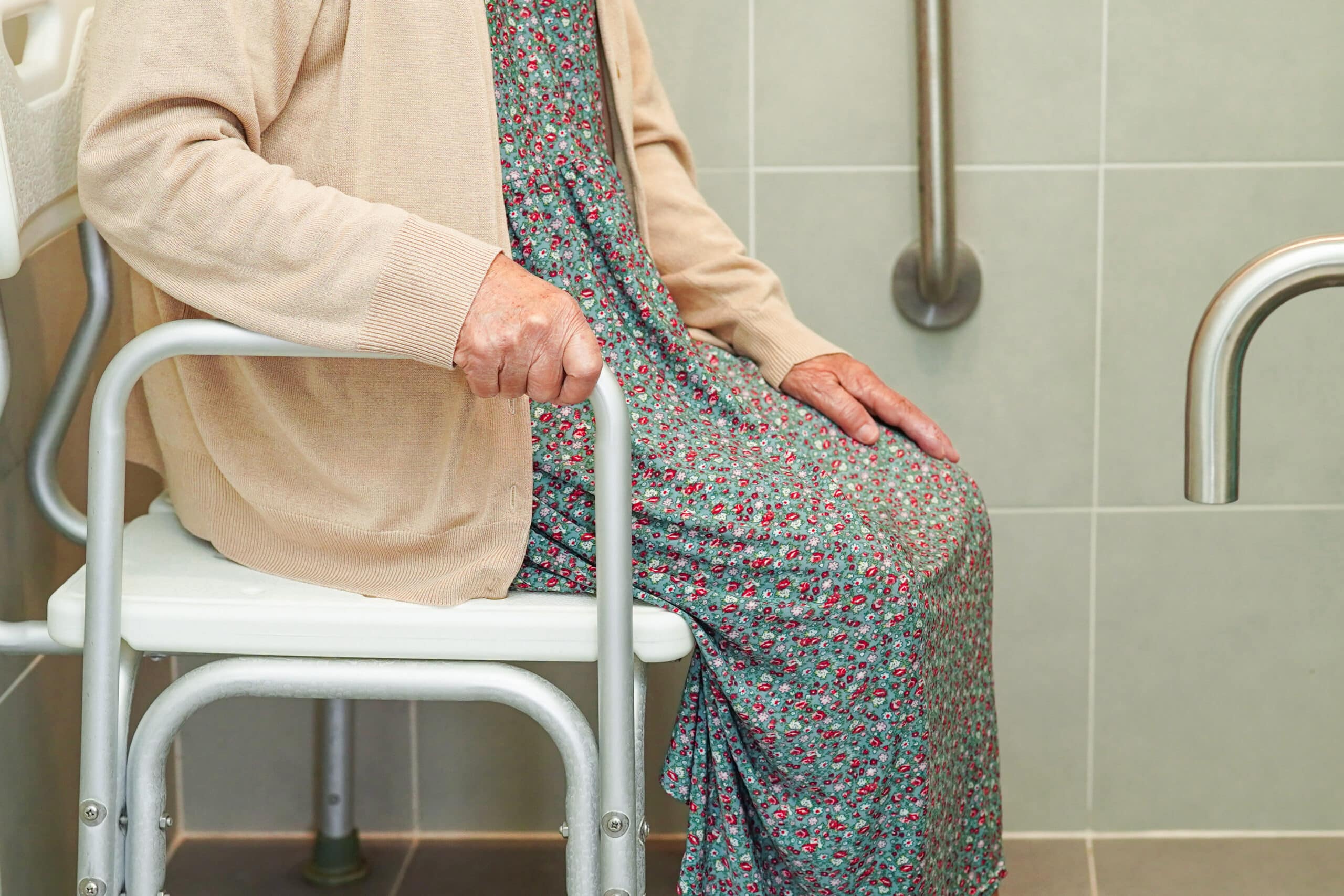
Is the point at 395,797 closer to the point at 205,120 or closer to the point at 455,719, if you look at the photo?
the point at 455,719

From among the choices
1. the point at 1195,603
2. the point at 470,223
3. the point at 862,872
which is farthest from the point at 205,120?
the point at 1195,603

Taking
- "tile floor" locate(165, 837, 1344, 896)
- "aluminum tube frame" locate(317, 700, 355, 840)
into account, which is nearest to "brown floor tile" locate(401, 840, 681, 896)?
"tile floor" locate(165, 837, 1344, 896)

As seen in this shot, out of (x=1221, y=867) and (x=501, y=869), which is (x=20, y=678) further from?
(x=1221, y=867)

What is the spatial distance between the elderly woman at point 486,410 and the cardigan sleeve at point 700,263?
0.17 m

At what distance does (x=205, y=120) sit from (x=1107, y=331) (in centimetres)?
98

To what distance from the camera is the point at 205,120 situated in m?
0.83

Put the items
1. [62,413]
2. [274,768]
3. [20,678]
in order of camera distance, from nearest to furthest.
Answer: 1. [62,413]
2. [20,678]
3. [274,768]

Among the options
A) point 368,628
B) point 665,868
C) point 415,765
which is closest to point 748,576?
point 368,628

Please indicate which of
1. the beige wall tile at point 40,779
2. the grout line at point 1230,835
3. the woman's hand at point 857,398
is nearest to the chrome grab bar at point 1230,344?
the woman's hand at point 857,398

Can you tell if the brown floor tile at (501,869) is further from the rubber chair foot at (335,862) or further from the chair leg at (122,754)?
the chair leg at (122,754)

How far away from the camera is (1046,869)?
1528 mm

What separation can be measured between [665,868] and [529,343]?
0.90 m

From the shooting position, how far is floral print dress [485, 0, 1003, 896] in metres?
0.92

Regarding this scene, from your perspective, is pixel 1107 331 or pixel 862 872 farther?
pixel 1107 331
